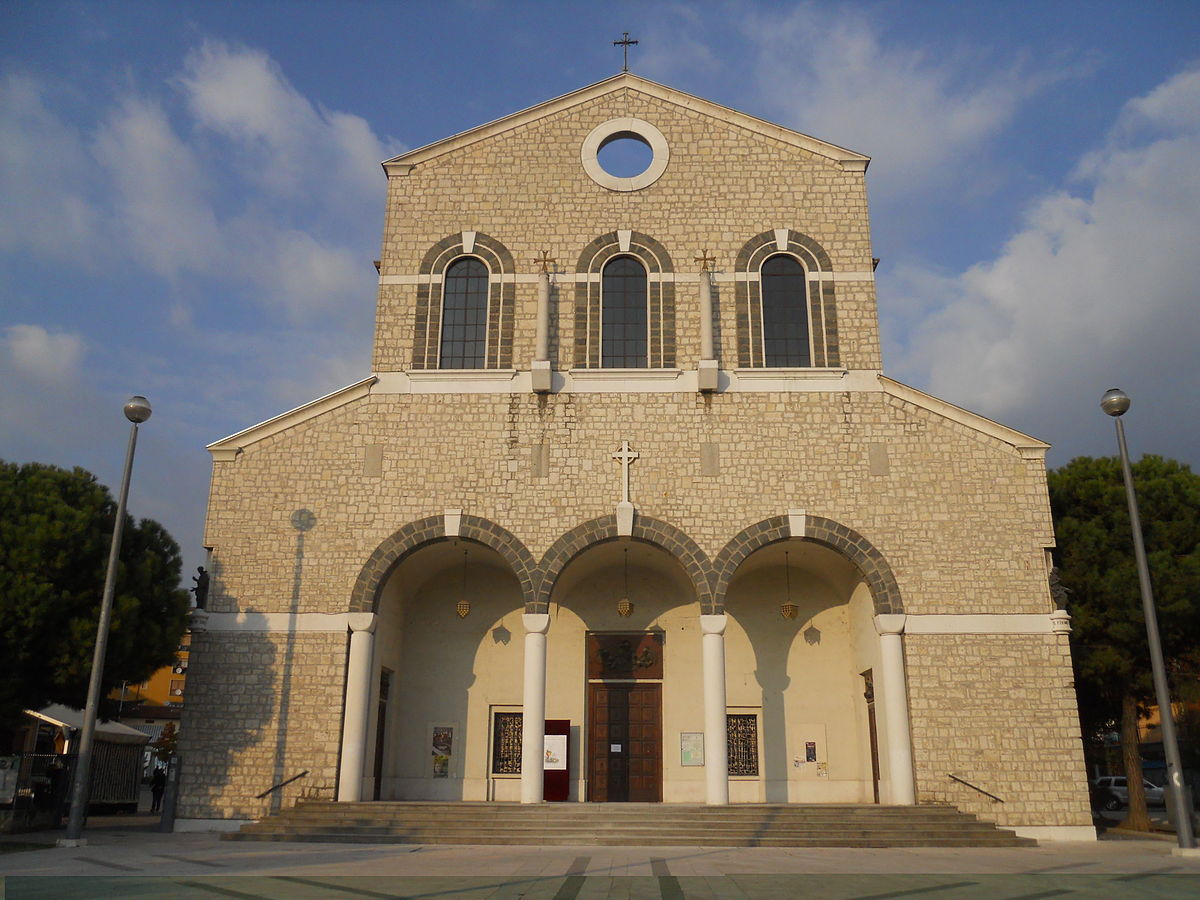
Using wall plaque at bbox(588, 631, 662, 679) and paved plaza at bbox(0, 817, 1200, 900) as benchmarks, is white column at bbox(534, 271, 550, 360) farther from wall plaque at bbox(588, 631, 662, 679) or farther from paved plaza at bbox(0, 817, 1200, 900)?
paved plaza at bbox(0, 817, 1200, 900)

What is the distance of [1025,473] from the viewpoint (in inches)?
680

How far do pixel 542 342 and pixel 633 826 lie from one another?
8564 mm

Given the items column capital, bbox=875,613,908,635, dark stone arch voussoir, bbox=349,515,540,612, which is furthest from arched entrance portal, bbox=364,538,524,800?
column capital, bbox=875,613,908,635

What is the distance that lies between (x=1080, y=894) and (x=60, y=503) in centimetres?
1500

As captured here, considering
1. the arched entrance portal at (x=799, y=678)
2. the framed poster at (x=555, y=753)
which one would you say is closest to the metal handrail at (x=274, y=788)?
the framed poster at (x=555, y=753)

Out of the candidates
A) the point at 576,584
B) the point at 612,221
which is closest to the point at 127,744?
the point at 576,584

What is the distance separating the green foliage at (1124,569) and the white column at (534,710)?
1019 centimetres

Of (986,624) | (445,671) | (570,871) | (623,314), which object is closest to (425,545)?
(445,671)

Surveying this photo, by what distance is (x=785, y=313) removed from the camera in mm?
18797

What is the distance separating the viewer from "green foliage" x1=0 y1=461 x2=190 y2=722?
1459 cm

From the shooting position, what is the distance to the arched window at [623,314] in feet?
61.1

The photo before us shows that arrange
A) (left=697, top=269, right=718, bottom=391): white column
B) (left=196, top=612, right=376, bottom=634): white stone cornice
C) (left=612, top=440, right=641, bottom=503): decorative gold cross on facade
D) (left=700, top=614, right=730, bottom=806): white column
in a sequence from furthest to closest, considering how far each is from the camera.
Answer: (left=697, top=269, right=718, bottom=391): white column
(left=612, top=440, right=641, bottom=503): decorative gold cross on facade
(left=196, top=612, right=376, bottom=634): white stone cornice
(left=700, top=614, right=730, bottom=806): white column

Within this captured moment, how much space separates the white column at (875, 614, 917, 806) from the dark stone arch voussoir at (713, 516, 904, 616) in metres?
0.38

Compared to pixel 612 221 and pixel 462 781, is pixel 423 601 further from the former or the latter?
pixel 612 221
